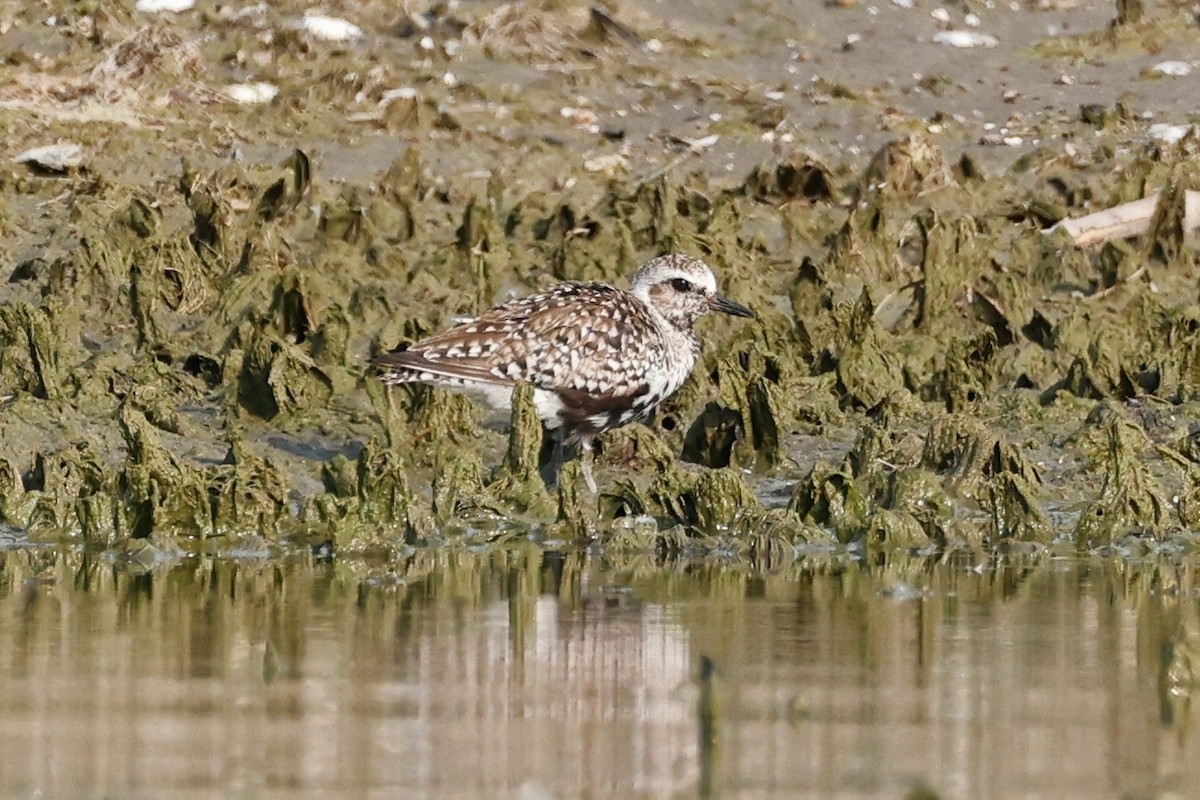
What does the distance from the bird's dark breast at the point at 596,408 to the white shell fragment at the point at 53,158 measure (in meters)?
5.83

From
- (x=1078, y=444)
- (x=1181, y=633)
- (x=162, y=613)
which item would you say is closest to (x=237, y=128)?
(x=1078, y=444)

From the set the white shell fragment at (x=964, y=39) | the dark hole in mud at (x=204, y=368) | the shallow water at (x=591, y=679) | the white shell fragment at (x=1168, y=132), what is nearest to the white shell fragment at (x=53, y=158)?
the dark hole in mud at (x=204, y=368)

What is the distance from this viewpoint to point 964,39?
65.3 ft

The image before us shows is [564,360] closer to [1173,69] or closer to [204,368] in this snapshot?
[204,368]

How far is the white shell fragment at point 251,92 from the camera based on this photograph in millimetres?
17891

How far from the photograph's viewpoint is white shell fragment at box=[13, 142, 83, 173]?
54.2ft

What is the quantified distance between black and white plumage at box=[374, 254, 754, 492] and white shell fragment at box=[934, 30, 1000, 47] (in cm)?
833

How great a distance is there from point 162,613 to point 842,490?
320cm

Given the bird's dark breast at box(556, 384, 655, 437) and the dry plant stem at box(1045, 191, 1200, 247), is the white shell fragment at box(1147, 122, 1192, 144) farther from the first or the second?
the bird's dark breast at box(556, 384, 655, 437)

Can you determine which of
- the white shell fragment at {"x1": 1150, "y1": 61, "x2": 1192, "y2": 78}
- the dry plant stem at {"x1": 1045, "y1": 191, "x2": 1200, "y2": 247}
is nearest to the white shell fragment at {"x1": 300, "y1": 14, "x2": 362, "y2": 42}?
the dry plant stem at {"x1": 1045, "y1": 191, "x2": 1200, "y2": 247}

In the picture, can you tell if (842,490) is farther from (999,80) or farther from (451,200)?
(999,80)

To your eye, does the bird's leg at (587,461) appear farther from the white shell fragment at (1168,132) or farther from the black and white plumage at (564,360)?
the white shell fragment at (1168,132)

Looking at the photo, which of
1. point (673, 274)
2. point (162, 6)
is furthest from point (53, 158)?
point (673, 274)

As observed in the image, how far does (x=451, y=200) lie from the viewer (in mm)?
16734
